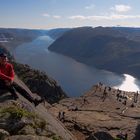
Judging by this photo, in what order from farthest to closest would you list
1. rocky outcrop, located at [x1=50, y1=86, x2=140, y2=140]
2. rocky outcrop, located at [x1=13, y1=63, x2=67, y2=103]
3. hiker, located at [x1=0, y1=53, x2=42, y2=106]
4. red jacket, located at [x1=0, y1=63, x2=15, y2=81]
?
1. rocky outcrop, located at [x1=13, y1=63, x2=67, y2=103]
2. rocky outcrop, located at [x1=50, y1=86, x2=140, y2=140]
3. red jacket, located at [x1=0, y1=63, x2=15, y2=81]
4. hiker, located at [x1=0, y1=53, x2=42, y2=106]

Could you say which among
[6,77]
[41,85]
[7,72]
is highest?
[7,72]

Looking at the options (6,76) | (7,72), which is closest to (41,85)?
(7,72)

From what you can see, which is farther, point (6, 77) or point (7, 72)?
point (7, 72)

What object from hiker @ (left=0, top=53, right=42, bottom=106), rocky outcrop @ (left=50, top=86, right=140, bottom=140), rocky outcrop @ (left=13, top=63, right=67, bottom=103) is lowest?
rocky outcrop @ (left=13, top=63, right=67, bottom=103)

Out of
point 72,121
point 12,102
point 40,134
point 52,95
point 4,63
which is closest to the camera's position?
point 40,134

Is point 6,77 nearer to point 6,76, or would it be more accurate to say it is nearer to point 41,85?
point 6,76

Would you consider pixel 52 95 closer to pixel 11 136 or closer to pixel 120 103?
pixel 120 103

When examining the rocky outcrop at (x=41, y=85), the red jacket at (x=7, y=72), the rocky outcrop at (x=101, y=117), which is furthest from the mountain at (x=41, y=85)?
the red jacket at (x=7, y=72)

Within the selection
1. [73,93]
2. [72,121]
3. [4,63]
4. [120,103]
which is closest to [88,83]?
[73,93]

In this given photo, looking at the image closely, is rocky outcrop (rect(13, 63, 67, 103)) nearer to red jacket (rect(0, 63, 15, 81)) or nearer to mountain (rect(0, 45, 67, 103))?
mountain (rect(0, 45, 67, 103))

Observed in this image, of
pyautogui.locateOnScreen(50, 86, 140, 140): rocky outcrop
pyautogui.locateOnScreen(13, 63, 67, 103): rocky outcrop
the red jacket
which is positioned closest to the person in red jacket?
the red jacket

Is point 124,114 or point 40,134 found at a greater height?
point 40,134
